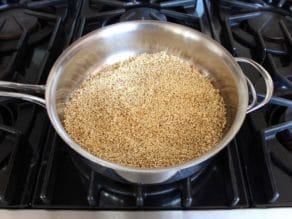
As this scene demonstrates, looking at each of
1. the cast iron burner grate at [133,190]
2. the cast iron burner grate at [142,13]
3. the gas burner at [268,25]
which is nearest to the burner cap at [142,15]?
the cast iron burner grate at [142,13]

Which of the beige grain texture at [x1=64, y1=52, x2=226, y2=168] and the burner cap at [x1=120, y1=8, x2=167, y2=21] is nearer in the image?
the beige grain texture at [x1=64, y1=52, x2=226, y2=168]

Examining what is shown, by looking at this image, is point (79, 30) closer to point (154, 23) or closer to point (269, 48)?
point (154, 23)

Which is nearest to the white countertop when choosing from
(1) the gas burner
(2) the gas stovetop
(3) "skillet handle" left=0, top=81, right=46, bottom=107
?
(2) the gas stovetop

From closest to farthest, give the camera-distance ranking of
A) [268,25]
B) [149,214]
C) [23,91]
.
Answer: [149,214] < [23,91] < [268,25]

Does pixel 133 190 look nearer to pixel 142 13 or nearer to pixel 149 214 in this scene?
pixel 149 214

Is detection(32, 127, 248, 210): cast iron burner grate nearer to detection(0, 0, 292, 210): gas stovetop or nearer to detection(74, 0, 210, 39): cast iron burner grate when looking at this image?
detection(0, 0, 292, 210): gas stovetop

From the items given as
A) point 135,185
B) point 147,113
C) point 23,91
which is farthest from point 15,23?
point 135,185

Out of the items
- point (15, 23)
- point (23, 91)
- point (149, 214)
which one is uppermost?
point (15, 23)

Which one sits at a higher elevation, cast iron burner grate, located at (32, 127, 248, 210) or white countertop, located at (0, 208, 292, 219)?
cast iron burner grate, located at (32, 127, 248, 210)
